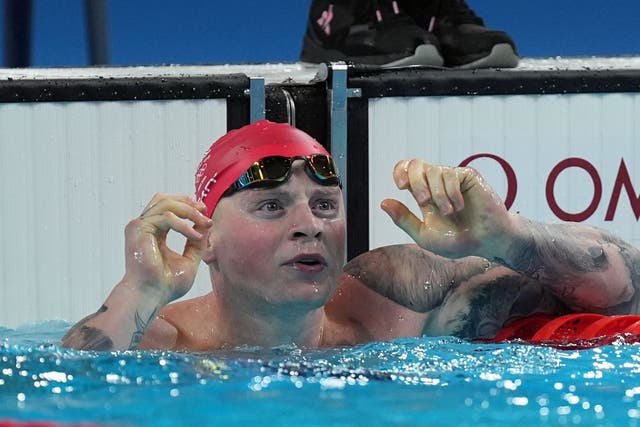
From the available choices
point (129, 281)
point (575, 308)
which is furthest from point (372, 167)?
point (129, 281)

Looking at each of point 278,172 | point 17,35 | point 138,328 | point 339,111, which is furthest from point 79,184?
point 17,35

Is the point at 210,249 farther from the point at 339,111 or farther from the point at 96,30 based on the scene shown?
the point at 96,30

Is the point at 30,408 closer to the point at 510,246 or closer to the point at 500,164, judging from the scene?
the point at 510,246

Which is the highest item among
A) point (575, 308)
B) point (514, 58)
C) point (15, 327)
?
point (514, 58)

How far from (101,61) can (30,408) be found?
3.99 meters

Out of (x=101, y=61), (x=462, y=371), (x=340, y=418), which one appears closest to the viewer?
(x=340, y=418)

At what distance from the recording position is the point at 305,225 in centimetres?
247

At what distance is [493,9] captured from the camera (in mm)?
5812

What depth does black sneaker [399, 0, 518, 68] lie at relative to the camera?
3.65 m

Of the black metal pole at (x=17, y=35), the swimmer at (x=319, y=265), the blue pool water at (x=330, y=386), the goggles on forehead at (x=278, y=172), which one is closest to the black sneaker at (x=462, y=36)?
the swimmer at (x=319, y=265)

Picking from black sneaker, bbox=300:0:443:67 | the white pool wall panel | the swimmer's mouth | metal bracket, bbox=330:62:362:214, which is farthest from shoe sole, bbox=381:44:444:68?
the swimmer's mouth

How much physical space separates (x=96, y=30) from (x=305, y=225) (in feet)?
11.6

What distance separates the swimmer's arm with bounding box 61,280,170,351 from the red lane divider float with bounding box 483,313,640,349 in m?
0.81

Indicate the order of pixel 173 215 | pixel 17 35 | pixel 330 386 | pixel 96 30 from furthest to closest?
pixel 96 30 → pixel 17 35 → pixel 173 215 → pixel 330 386
